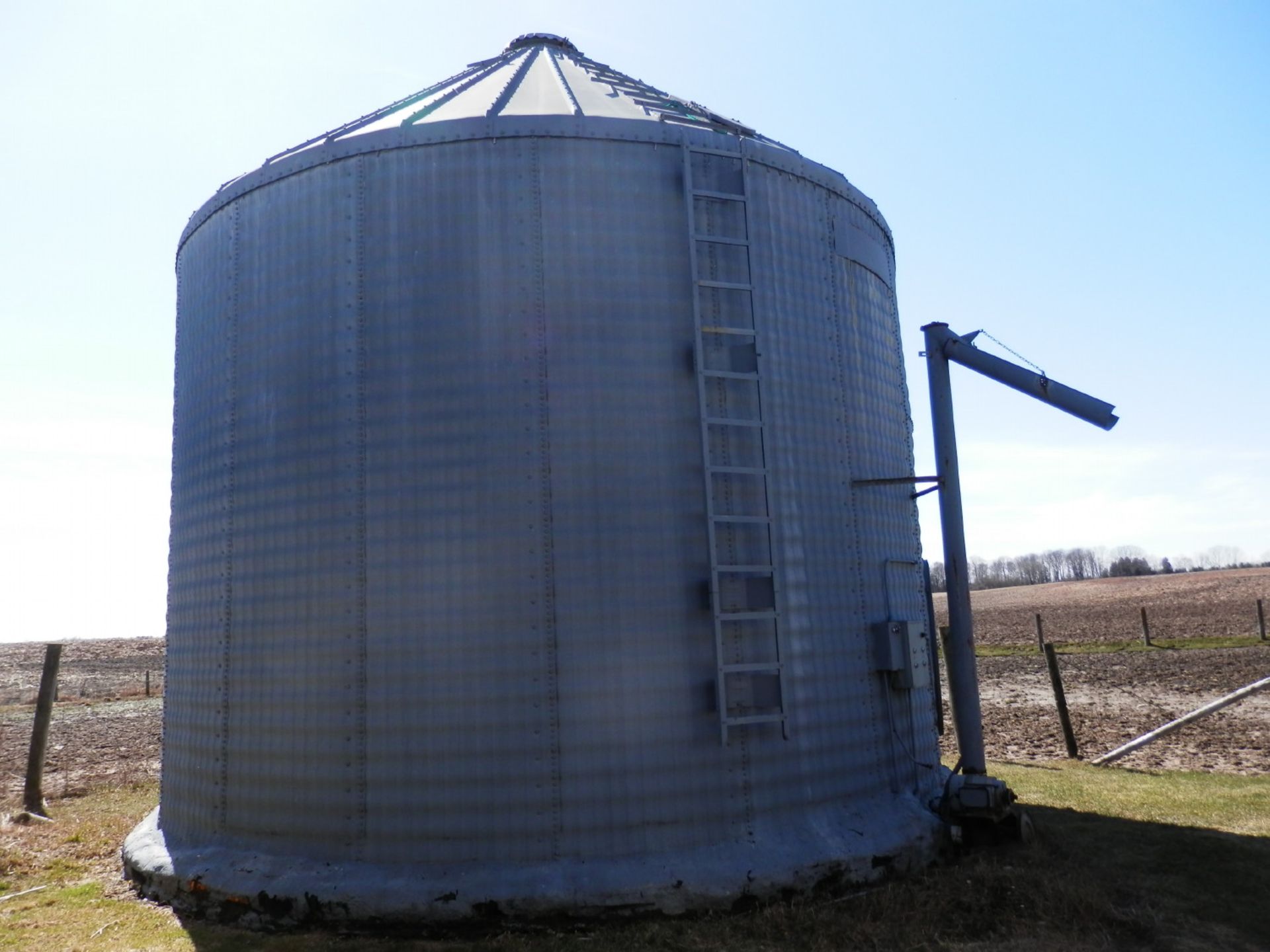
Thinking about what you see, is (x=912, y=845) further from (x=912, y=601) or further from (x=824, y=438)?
(x=824, y=438)

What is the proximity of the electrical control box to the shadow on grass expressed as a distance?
180 centimetres

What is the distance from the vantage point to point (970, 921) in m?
7.22

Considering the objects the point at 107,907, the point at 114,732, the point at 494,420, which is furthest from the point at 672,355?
the point at 114,732

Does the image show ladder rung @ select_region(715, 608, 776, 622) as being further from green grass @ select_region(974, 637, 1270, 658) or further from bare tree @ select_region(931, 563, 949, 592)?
green grass @ select_region(974, 637, 1270, 658)

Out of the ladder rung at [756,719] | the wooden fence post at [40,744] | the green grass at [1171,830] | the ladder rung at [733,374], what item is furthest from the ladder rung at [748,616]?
the wooden fence post at [40,744]

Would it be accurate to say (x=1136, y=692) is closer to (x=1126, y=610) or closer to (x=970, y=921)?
(x=970, y=921)

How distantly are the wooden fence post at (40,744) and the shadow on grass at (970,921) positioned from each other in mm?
7231

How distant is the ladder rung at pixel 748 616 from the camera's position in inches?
308

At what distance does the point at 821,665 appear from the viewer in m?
8.54

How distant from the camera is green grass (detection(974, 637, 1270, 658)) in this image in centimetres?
2753

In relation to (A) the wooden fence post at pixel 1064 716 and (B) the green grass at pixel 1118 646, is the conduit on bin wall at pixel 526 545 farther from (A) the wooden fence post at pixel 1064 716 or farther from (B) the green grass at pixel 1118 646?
(B) the green grass at pixel 1118 646

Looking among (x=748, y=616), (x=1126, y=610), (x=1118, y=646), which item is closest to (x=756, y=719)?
(x=748, y=616)

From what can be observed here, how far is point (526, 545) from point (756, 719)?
2.52 meters

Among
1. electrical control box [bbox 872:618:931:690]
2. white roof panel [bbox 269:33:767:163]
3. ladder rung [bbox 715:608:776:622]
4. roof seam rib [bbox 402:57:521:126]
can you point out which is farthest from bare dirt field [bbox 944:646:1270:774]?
roof seam rib [bbox 402:57:521:126]
